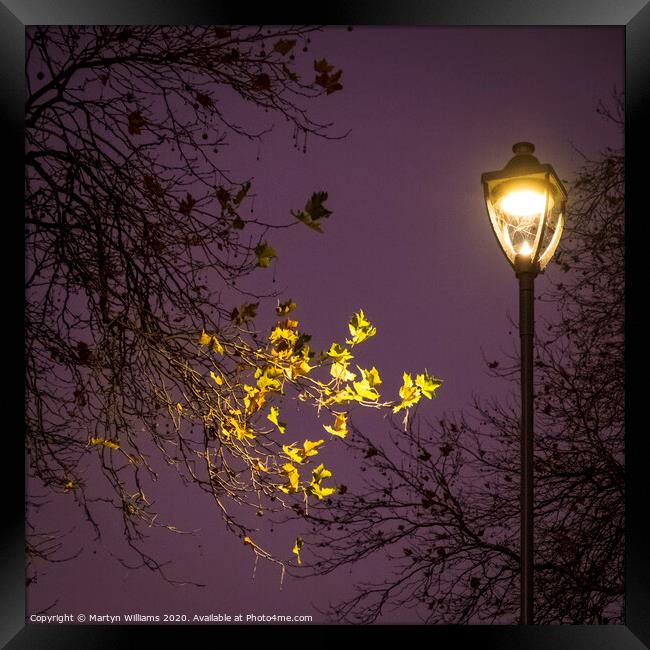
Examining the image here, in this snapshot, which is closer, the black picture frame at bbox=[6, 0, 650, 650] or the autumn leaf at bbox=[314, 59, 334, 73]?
the black picture frame at bbox=[6, 0, 650, 650]

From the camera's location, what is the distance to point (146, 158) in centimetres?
345

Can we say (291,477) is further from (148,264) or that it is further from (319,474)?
(148,264)

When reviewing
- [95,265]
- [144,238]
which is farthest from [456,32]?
[95,265]

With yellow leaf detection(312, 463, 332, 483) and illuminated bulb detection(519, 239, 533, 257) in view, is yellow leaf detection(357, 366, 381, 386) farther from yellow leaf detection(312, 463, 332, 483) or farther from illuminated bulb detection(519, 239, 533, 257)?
illuminated bulb detection(519, 239, 533, 257)

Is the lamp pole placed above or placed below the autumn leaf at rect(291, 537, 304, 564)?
above

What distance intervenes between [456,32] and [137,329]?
100 inches

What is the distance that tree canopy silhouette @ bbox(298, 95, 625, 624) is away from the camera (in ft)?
11.4

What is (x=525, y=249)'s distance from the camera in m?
2.63

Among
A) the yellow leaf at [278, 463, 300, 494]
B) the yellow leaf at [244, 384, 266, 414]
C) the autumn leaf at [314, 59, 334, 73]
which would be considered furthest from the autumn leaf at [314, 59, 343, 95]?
the yellow leaf at [278, 463, 300, 494]

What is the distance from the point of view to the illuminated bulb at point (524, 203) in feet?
8.37

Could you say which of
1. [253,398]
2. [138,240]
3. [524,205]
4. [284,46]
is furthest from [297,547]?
[284,46]

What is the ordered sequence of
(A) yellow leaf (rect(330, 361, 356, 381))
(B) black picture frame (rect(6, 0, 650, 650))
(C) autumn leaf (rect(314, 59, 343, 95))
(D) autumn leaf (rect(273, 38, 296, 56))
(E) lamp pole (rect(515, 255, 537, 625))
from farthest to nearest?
(C) autumn leaf (rect(314, 59, 343, 95)) < (D) autumn leaf (rect(273, 38, 296, 56)) < (A) yellow leaf (rect(330, 361, 356, 381)) < (E) lamp pole (rect(515, 255, 537, 625)) < (B) black picture frame (rect(6, 0, 650, 650))

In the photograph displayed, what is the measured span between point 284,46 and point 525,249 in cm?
183
